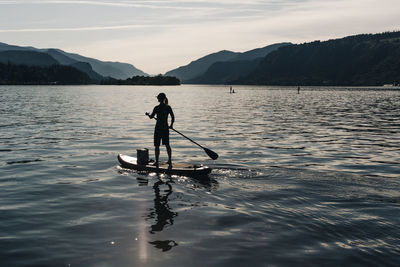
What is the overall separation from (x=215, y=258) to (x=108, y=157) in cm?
1267

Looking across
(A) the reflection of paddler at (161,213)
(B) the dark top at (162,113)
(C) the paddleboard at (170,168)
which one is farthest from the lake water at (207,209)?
(B) the dark top at (162,113)

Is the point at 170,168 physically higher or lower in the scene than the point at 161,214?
higher

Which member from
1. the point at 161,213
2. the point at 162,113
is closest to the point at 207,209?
the point at 161,213

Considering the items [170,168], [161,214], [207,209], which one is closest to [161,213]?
[161,214]

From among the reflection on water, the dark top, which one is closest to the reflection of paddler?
the reflection on water

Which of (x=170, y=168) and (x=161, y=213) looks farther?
(x=170, y=168)

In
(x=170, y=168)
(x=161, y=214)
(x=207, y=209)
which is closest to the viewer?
(x=161, y=214)

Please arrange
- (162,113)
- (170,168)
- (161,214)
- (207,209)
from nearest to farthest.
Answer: (161,214), (207,209), (170,168), (162,113)

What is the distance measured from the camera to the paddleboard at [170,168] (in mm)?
14242

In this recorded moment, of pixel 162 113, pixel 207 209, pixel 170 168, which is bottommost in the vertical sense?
pixel 207 209

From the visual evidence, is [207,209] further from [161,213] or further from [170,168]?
[170,168]

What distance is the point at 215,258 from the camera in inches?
289

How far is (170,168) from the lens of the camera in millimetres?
14828

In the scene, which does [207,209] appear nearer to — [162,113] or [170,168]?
[170,168]
